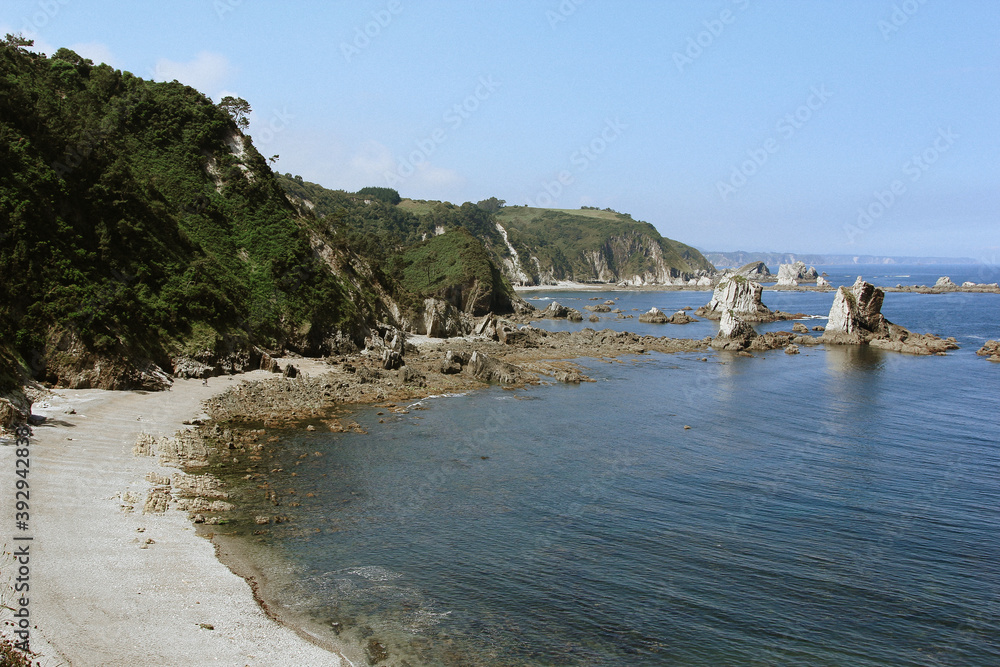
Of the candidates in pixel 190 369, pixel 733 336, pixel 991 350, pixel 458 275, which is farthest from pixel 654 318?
pixel 190 369

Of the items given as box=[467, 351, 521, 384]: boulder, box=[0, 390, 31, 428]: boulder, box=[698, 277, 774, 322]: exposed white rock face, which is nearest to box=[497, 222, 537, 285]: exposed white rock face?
box=[698, 277, 774, 322]: exposed white rock face

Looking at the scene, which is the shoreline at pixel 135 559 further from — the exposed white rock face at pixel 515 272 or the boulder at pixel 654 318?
the exposed white rock face at pixel 515 272

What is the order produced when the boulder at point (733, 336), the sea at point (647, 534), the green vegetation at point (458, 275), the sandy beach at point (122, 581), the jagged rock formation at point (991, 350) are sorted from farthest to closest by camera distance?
the green vegetation at point (458, 275), the boulder at point (733, 336), the jagged rock formation at point (991, 350), the sea at point (647, 534), the sandy beach at point (122, 581)

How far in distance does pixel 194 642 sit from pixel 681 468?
22030mm

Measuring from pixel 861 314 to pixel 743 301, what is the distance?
3207 cm

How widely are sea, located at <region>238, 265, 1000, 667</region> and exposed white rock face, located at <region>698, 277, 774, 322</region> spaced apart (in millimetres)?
64412

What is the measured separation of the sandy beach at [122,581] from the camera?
12.9 metres

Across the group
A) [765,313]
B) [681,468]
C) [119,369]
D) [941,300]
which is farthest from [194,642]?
[941,300]

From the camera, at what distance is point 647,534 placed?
70.0 ft

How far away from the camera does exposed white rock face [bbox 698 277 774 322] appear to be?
106 m

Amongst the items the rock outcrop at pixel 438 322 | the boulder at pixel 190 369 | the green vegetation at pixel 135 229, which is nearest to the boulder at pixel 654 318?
the rock outcrop at pixel 438 322

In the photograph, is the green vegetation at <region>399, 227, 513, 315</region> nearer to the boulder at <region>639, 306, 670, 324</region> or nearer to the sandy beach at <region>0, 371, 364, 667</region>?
the boulder at <region>639, 306, 670, 324</region>

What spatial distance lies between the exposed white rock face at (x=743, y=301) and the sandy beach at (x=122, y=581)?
324 ft

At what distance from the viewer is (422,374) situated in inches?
1886
